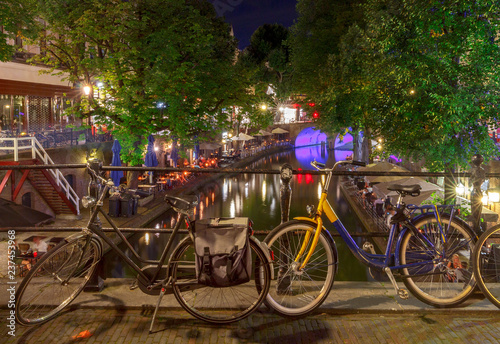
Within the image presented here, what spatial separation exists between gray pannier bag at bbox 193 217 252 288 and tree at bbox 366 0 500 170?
323 inches

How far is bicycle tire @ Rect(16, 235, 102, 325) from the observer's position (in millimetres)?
3516

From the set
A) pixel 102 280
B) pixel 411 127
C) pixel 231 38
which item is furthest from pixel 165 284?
pixel 231 38

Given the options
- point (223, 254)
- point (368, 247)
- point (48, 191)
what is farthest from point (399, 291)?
point (48, 191)

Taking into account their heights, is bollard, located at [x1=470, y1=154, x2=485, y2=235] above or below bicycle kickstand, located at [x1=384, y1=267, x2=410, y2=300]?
above

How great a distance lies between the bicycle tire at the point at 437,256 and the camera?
13.0 feet

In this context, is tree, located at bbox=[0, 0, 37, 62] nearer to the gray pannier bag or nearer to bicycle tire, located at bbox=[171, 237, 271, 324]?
bicycle tire, located at bbox=[171, 237, 271, 324]

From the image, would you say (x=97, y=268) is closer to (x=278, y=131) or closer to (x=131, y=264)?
(x=131, y=264)

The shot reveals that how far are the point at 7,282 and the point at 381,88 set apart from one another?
11.4 meters

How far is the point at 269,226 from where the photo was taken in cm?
2325

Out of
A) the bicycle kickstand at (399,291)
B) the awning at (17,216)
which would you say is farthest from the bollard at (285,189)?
the awning at (17,216)

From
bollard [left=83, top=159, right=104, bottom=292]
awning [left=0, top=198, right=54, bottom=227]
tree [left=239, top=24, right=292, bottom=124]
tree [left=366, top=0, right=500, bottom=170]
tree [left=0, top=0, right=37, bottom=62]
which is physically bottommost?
awning [left=0, top=198, right=54, bottom=227]

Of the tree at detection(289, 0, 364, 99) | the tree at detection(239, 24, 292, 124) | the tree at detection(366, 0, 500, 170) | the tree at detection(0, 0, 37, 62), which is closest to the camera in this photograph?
the tree at detection(366, 0, 500, 170)

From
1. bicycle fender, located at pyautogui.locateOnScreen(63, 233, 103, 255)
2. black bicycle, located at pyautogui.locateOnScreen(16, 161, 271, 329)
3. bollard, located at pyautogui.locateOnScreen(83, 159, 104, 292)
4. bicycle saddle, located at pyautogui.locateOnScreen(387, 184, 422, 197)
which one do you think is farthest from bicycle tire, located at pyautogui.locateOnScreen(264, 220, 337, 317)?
bollard, located at pyautogui.locateOnScreen(83, 159, 104, 292)

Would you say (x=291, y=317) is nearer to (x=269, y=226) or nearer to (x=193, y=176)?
(x=269, y=226)
